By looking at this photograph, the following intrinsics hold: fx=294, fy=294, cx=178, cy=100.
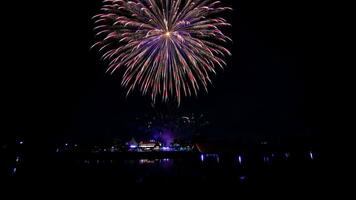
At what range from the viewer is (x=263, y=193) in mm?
19391

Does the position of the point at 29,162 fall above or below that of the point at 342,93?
below

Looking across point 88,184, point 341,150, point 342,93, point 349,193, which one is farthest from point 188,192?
point 342,93

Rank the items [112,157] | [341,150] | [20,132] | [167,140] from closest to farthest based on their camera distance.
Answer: [341,150], [20,132], [112,157], [167,140]

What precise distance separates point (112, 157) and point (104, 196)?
41299 millimetres

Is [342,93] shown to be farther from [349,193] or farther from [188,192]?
[188,192]

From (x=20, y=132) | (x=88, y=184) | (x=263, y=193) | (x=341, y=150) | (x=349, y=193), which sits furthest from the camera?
(x=20, y=132)

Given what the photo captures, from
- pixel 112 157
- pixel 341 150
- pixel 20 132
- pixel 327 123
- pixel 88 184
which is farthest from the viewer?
pixel 112 157

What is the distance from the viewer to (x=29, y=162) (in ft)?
127

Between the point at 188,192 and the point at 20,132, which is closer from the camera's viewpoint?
the point at 188,192

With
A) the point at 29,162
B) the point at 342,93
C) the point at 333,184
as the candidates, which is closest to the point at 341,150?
the point at 342,93

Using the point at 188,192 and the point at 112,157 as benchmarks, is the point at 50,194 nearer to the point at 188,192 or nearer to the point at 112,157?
the point at 188,192

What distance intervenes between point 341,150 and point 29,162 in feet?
126

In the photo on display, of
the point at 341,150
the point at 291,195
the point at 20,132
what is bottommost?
the point at 291,195

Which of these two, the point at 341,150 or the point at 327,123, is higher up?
the point at 327,123
